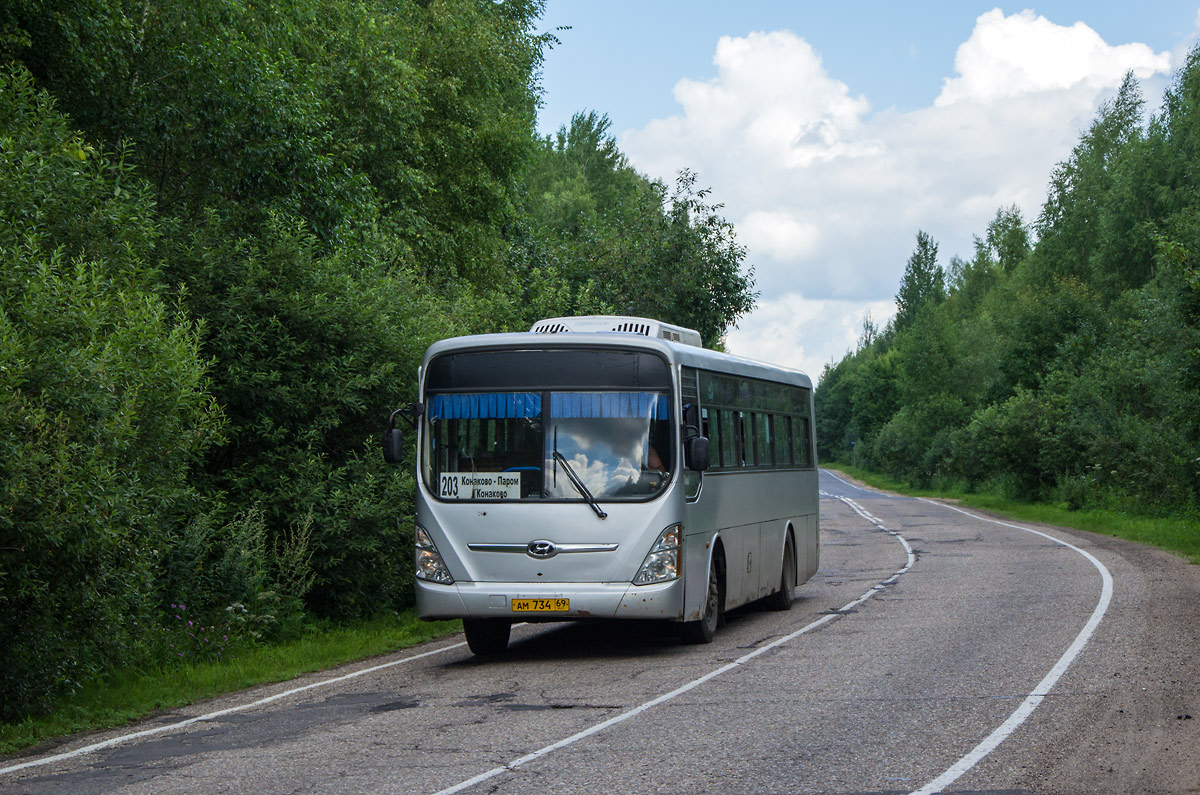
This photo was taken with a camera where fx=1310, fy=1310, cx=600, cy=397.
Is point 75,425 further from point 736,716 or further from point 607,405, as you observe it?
point 736,716

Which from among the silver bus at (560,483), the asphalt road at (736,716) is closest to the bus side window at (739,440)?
the silver bus at (560,483)

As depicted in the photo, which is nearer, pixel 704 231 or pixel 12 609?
pixel 12 609

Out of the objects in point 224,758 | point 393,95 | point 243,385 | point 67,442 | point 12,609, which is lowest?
point 224,758

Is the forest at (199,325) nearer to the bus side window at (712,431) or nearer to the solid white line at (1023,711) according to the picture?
the bus side window at (712,431)

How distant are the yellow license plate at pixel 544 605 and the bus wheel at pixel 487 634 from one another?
0.80 m

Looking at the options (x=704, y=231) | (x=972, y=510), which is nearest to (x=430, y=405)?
(x=704, y=231)

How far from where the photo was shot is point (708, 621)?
45.9 ft

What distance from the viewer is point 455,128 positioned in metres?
30.1

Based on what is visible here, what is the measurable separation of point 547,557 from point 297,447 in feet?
17.2

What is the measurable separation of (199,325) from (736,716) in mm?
7012

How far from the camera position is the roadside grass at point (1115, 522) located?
28969 millimetres

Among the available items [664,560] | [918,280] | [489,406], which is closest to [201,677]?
[489,406]

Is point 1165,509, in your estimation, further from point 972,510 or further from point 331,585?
point 331,585

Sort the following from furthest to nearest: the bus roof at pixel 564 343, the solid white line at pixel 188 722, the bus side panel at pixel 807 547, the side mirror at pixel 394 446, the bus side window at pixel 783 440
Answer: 1. the bus side panel at pixel 807 547
2. the bus side window at pixel 783 440
3. the bus roof at pixel 564 343
4. the side mirror at pixel 394 446
5. the solid white line at pixel 188 722
